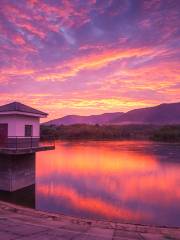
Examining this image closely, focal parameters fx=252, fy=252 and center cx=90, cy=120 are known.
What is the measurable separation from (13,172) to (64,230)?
34.4 feet

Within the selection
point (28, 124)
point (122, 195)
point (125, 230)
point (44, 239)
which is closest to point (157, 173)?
point (122, 195)

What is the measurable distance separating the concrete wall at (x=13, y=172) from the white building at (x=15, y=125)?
104 cm

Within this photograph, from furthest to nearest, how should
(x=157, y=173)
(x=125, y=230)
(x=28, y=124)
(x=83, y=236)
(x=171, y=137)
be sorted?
1. (x=171, y=137)
2. (x=157, y=173)
3. (x=28, y=124)
4. (x=125, y=230)
5. (x=83, y=236)

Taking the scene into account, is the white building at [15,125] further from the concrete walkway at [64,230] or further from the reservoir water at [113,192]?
the concrete walkway at [64,230]

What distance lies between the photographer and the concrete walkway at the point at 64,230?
7.31m

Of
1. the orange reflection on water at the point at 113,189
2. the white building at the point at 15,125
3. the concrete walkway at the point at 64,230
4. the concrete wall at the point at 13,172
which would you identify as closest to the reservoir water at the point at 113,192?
the orange reflection on water at the point at 113,189

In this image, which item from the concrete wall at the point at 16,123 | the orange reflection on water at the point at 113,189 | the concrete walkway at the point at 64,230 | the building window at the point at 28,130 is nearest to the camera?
the concrete walkway at the point at 64,230

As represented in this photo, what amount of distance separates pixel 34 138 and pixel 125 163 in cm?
2108

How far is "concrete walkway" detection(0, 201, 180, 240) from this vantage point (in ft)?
24.0

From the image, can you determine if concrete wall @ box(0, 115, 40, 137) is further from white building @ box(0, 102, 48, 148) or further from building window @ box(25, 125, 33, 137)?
building window @ box(25, 125, 33, 137)

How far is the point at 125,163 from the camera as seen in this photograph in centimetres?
3700

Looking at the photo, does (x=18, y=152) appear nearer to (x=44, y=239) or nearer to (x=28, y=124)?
(x=28, y=124)

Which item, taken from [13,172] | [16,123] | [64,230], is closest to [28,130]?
[16,123]

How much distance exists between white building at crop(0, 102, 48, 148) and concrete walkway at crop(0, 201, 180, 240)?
814 centimetres
